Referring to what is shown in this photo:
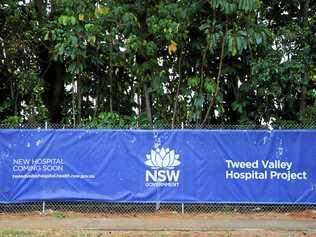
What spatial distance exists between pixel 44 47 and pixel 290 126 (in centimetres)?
735

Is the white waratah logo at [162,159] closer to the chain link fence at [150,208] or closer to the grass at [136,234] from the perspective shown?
the chain link fence at [150,208]

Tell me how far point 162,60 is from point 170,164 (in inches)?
129

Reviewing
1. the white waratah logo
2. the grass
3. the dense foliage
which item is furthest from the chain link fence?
the dense foliage

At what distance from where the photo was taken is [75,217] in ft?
41.7

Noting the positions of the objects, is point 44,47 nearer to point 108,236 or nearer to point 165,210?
point 165,210

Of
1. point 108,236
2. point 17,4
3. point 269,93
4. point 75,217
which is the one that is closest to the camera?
point 108,236

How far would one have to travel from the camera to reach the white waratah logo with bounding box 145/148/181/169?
13.2m

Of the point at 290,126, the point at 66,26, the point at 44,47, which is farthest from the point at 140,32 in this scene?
the point at 290,126

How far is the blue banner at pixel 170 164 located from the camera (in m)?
13.1

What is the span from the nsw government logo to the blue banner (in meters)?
0.02

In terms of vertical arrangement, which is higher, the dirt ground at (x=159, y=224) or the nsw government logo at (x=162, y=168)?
the nsw government logo at (x=162, y=168)

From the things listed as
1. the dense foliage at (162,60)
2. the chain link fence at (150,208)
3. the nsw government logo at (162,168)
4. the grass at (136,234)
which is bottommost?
the chain link fence at (150,208)

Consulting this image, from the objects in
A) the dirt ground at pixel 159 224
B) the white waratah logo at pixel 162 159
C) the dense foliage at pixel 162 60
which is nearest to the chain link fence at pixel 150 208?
the dirt ground at pixel 159 224

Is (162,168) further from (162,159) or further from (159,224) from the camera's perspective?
(159,224)
